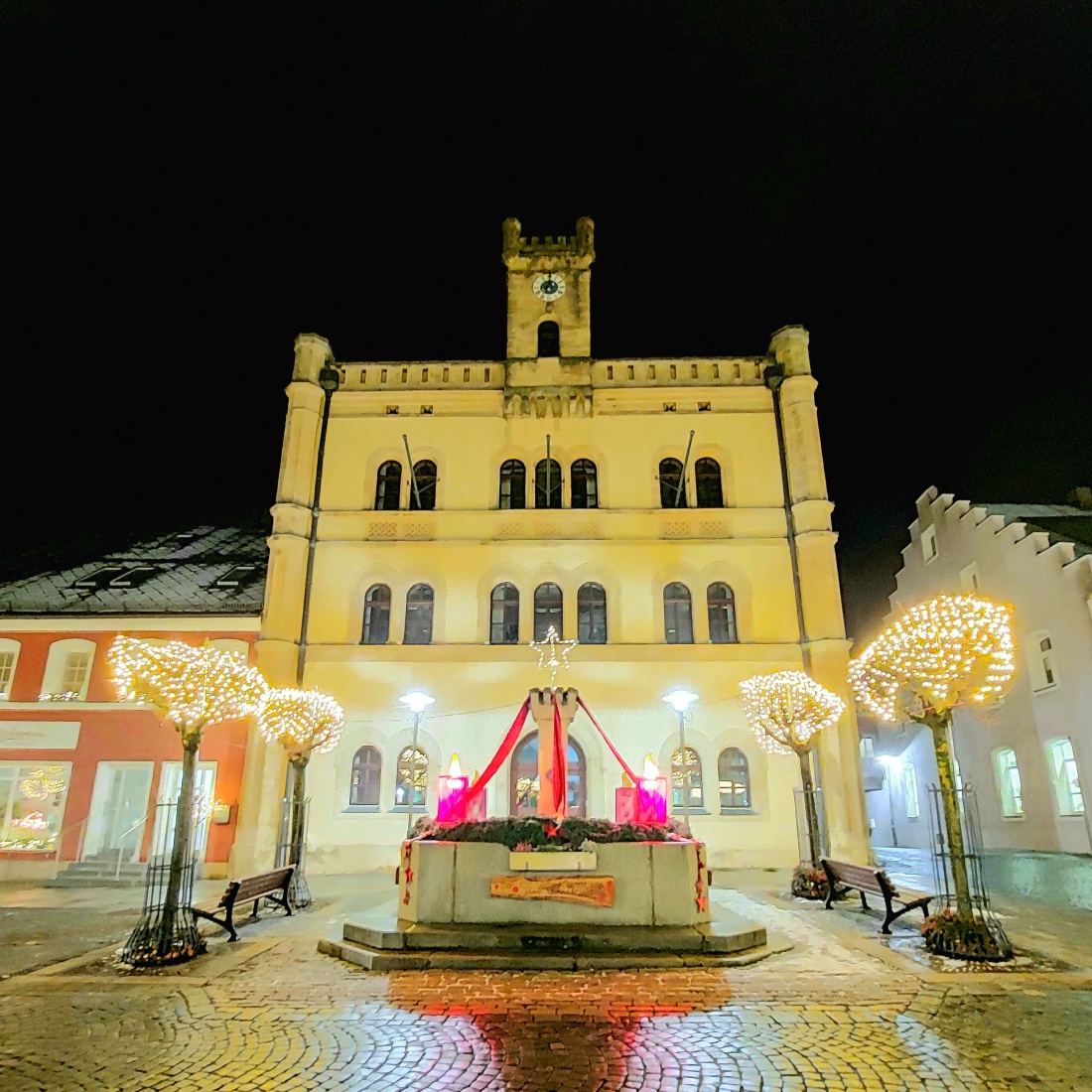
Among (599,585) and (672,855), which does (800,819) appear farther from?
(672,855)

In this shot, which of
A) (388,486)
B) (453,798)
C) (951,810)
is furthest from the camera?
(388,486)

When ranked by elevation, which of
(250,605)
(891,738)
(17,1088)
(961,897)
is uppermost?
(250,605)

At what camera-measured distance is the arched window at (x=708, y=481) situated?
2353cm

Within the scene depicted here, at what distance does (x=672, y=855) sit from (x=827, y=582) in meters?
12.7

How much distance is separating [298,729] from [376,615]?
7.10m

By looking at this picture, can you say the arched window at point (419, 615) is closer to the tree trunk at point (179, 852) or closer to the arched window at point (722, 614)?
the arched window at point (722, 614)

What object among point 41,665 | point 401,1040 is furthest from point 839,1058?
point 41,665

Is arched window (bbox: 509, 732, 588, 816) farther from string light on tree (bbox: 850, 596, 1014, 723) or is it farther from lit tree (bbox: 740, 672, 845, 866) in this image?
string light on tree (bbox: 850, 596, 1014, 723)

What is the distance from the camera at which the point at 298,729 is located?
15844 mm

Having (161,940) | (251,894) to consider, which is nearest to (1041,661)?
(251,894)

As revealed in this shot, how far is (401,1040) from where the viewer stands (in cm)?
720

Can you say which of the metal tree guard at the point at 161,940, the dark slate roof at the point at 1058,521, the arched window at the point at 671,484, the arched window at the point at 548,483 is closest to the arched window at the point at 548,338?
the arched window at the point at 548,483

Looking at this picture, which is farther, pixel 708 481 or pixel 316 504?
pixel 708 481

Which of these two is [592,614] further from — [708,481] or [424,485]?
[424,485]
